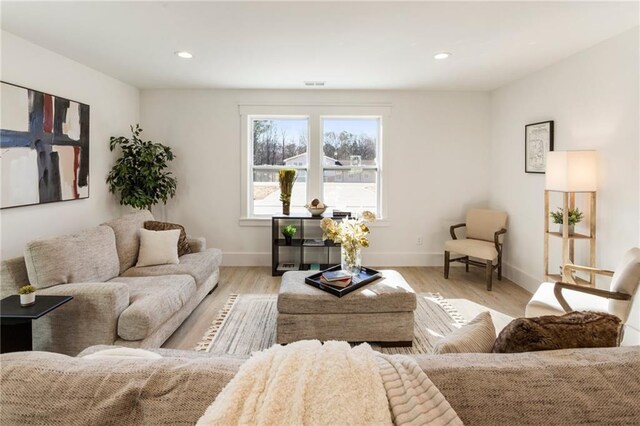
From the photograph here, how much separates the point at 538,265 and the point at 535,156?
1289 millimetres

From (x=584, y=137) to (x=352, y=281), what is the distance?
8.79 feet

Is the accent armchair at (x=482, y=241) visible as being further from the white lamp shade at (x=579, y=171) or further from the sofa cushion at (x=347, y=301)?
the sofa cushion at (x=347, y=301)

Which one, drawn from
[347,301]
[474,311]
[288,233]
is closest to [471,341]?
[347,301]

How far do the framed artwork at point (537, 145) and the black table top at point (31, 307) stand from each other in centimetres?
463

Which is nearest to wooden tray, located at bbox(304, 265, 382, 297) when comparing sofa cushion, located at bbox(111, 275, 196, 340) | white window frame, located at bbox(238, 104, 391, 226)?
sofa cushion, located at bbox(111, 275, 196, 340)

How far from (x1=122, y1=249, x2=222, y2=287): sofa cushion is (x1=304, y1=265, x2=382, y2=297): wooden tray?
1.17m

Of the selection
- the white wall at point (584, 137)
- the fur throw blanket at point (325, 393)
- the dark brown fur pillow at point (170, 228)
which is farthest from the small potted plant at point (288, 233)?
the fur throw blanket at point (325, 393)

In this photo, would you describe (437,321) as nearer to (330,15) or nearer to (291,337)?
(291,337)

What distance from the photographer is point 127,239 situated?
3.44 metres

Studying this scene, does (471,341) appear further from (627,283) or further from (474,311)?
(474,311)

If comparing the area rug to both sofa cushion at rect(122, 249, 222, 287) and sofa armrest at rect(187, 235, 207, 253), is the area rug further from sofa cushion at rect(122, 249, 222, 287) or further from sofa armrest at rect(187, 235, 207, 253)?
sofa armrest at rect(187, 235, 207, 253)

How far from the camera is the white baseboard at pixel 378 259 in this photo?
5.18 m

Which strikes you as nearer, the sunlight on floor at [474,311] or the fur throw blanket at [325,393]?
the fur throw blanket at [325,393]

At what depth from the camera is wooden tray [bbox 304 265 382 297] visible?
8.88 feet
